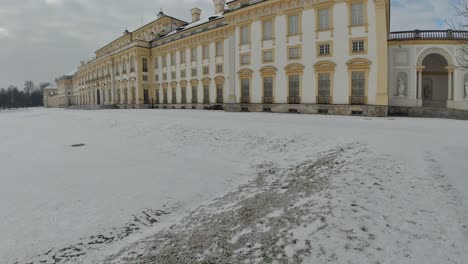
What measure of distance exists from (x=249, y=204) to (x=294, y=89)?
21552mm

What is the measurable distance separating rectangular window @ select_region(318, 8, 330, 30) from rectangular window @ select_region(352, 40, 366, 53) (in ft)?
9.31

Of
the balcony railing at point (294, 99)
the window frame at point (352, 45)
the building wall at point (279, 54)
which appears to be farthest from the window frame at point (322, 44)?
the balcony railing at point (294, 99)

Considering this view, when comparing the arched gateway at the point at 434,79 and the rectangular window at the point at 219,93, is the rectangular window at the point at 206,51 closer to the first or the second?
the rectangular window at the point at 219,93

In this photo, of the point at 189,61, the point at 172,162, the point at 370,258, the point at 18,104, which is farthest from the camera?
the point at 18,104

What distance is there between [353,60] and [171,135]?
17.1m

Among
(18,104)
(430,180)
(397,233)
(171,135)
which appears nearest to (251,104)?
(171,135)

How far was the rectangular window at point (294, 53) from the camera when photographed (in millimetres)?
25234

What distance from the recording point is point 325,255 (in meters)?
3.37

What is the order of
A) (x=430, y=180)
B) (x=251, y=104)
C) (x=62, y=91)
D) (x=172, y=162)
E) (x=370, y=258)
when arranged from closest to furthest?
(x=370, y=258) < (x=430, y=180) < (x=172, y=162) < (x=251, y=104) < (x=62, y=91)

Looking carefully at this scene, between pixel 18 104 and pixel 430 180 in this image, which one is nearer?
pixel 430 180

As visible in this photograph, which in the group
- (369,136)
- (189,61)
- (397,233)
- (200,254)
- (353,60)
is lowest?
(200,254)

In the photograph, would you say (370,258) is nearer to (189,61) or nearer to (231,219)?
(231,219)

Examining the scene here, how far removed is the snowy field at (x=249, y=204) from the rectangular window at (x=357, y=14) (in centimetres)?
1487

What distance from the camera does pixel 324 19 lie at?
23594mm
